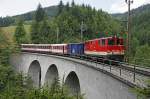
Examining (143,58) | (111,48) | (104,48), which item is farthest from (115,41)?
(143,58)

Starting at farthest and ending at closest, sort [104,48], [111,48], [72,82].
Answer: [72,82]
[104,48]
[111,48]

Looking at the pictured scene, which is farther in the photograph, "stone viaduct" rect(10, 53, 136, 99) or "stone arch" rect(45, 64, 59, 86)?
"stone arch" rect(45, 64, 59, 86)

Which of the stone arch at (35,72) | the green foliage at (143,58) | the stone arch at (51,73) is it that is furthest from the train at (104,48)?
the stone arch at (35,72)

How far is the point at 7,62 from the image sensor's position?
69.5 meters

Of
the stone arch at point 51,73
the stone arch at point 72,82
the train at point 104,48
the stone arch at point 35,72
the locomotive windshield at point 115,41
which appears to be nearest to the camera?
the train at point 104,48

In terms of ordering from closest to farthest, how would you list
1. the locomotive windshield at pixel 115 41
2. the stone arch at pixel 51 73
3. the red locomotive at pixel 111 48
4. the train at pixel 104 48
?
the red locomotive at pixel 111 48, the train at pixel 104 48, the locomotive windshield at pixel 115 41, the stone arch at pixel 51 73

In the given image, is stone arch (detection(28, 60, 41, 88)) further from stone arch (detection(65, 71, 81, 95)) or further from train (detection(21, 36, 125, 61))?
stone arch (detection(65, 71, 81, 95))

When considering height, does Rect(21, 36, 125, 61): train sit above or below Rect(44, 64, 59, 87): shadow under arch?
above

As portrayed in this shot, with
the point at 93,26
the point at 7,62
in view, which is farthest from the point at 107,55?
the point at 93,26

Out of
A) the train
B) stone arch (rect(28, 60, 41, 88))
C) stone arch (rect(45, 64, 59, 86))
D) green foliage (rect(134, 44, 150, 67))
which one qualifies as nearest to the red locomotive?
the train

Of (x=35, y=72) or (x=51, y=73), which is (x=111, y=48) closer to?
(x=51, y=73)

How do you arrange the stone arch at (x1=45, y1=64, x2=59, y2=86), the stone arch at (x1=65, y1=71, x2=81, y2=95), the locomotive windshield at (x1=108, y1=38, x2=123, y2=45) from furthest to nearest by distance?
the stone arch at (x1=45, y1=64, x2=59, y2=86), the stone arch at (x1=65, y1=71, x2=81, y2=95), the locomotive windshield at (x1=108, y1=38, x2=123, y2=45)

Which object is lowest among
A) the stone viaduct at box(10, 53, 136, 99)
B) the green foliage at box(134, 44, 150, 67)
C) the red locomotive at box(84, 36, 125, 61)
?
the stone viaduct at box(10, 53, 136, 99)

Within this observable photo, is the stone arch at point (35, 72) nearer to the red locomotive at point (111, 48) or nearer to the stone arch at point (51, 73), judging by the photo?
the stone arch at point (51, 73)
